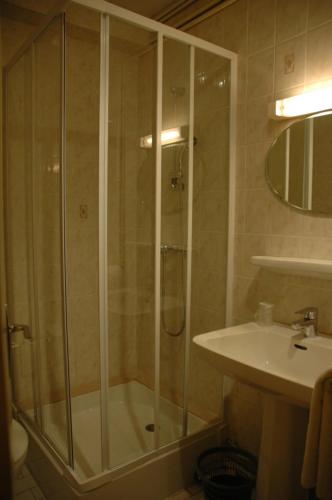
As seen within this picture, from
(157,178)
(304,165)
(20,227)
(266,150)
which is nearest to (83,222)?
(157,178)

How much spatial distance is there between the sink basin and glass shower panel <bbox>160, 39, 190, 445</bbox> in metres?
0.29

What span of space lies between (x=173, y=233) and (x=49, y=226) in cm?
64

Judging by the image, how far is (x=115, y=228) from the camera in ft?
5.84

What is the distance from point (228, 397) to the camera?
2.15 m

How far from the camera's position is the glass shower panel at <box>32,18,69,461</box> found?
5.63 feet

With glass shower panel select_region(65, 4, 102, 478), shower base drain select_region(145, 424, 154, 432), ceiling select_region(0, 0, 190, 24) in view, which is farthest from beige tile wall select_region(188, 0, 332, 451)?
glass shower panel select_region(65, 4, 102, 478)

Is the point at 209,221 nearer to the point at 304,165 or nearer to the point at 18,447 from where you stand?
the point at 304,165

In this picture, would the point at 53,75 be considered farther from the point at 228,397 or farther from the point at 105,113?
the point at 228,397

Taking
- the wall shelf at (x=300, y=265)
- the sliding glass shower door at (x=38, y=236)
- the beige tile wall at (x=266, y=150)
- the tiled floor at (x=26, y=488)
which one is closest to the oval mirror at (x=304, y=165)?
the beige tile wall at (x=266, y=150)

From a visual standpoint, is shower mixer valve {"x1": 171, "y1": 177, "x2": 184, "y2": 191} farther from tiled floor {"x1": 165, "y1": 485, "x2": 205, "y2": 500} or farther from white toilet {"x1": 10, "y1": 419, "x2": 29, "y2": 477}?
tiled floor {"x1": 165, "y1": 485, "x2": 205, "y2": 500}

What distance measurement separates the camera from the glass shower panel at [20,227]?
2039 millimetres

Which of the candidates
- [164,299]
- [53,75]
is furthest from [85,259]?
[53,75]

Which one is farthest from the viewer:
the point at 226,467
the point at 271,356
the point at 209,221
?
the point at 209,221

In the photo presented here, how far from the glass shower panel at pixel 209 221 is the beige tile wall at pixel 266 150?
0.30 feet
